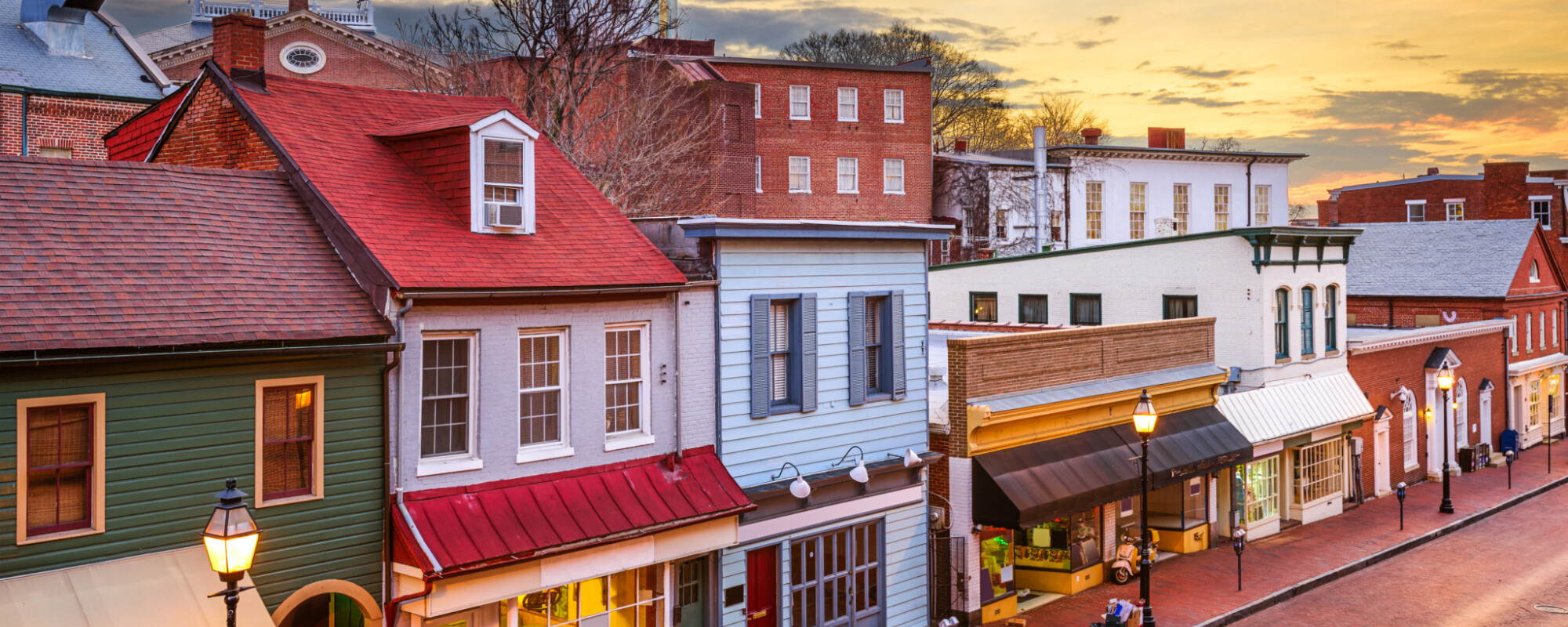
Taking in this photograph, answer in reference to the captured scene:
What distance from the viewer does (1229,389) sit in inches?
1136

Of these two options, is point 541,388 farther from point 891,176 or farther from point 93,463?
point 891,176

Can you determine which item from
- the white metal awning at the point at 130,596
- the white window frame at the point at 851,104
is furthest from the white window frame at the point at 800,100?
the white metal awning at the point at 130,596

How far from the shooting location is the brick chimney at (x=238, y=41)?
16.8m

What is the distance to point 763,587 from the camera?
17562 millimetres

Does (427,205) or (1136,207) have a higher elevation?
(1136,207)

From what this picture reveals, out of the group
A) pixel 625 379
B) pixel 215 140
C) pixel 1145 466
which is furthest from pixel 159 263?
pixel 1145 466

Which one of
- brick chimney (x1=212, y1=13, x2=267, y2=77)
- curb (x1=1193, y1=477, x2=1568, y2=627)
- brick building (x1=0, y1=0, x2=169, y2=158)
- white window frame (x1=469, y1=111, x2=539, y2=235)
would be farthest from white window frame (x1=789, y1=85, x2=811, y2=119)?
white window frame (x1=469, y1=111, x2=539, y2=235)

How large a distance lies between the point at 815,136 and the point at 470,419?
130 feet

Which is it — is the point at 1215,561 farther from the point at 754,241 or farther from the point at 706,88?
the point at 706,88

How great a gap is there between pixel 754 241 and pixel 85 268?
29.1 feet

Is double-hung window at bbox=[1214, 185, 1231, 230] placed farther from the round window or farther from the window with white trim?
the round window

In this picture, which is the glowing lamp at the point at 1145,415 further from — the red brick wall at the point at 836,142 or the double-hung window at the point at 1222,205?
the double-hung window at the point at 1222,205

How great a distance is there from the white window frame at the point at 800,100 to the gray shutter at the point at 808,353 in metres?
34.6

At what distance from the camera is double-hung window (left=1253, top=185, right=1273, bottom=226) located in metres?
57.0
